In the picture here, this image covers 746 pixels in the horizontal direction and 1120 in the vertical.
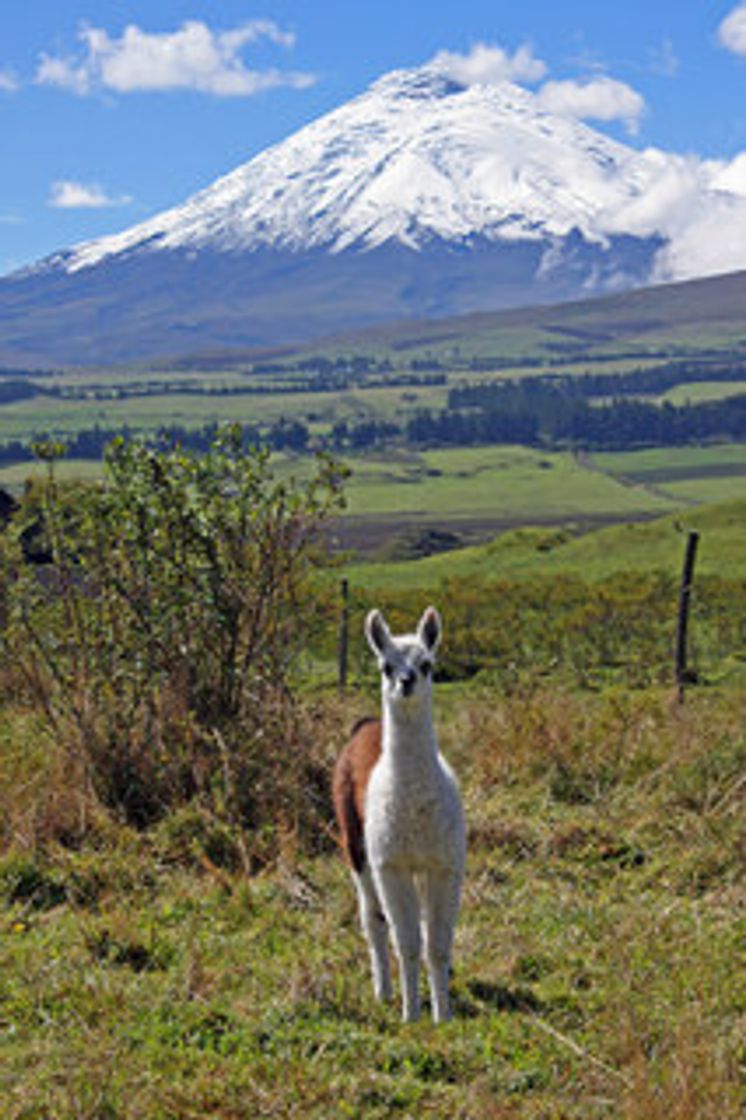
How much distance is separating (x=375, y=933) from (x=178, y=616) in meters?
4.60

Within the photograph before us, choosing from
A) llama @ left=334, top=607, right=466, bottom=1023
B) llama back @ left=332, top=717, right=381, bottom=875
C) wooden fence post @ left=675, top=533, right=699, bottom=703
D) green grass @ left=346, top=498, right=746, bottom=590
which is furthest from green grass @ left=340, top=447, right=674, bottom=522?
llama @ left=334, top=607, right=466, bottom=1023

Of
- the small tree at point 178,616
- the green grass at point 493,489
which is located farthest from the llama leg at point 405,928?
the green grass at point 493,489

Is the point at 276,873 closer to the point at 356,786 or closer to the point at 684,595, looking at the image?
the point at 356,786

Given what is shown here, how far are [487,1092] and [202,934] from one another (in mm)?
2902

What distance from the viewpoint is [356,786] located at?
7699mm

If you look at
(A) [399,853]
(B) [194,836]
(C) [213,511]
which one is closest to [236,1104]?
(A) [399,853]

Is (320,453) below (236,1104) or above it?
above

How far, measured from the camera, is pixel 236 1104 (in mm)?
5773

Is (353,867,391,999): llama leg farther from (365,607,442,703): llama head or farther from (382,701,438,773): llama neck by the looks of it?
(365,607,442,703): llama head

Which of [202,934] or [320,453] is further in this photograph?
[320,453]

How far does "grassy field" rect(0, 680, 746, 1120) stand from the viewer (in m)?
5.82

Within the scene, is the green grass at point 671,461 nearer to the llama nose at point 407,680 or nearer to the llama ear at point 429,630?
the llama ear at point 429,630

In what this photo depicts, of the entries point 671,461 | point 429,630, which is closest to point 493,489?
point 671,461

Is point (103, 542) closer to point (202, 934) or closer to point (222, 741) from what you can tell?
point (222, 741)
